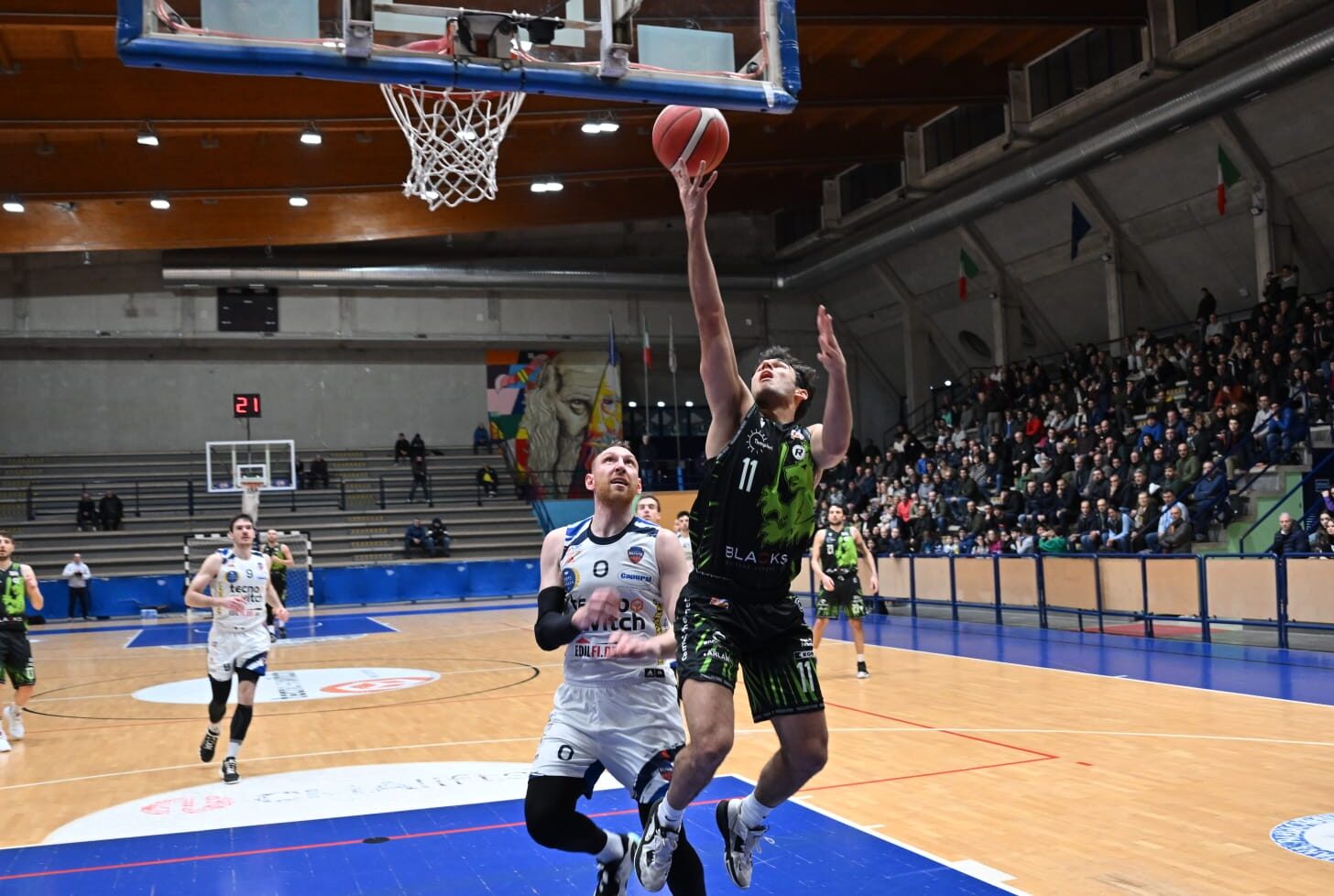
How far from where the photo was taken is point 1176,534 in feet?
51.9

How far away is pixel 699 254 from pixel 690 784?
196 centimetres

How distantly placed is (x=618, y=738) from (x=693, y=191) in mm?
2180

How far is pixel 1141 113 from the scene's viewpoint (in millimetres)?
21234

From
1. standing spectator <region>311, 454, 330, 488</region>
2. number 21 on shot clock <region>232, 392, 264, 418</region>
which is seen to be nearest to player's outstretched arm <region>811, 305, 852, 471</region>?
standing spectator <region>311, 454, 330, 488</region>

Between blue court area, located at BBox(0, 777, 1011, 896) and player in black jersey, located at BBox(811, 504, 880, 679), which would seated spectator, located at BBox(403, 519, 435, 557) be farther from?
blue court area, located at BBox(0, 777, 1011, 896)

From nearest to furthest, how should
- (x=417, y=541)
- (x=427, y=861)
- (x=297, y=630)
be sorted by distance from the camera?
(x=427, y=861)
(x=297, y=630)
(x=417, y=541)

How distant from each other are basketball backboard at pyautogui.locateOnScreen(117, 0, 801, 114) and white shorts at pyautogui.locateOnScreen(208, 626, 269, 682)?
165 inches

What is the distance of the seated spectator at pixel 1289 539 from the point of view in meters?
14.2

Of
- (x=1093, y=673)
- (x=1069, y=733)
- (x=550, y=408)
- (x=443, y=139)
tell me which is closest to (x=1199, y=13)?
(x=1093, y=673)

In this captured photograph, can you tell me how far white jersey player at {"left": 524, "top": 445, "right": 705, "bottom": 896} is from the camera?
4.68 m

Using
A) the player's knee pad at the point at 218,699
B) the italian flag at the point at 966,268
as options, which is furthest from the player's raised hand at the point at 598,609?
the italian flag at the point at 966,268

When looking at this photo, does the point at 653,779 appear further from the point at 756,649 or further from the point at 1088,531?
the point at 1088,531

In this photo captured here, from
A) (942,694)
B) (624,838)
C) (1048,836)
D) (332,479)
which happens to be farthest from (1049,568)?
(332,479)

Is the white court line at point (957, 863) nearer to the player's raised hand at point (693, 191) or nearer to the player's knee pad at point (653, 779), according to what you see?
the player's knee pad at point (653, 779)
